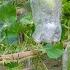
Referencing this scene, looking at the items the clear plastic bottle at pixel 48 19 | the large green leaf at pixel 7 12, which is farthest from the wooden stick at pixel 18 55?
the large green leaf at pixel 7 12

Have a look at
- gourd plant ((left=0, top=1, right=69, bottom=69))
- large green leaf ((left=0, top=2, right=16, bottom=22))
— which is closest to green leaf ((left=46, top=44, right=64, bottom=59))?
gourd plant ((left=0, top=1, right=69, bottom=69))

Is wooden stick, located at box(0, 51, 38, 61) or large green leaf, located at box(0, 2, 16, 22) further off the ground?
large green leaf, located at box(0, 2, 16, 22)

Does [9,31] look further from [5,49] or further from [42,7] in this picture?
[42,7]

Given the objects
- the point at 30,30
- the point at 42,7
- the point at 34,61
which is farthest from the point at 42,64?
the point at 42,7

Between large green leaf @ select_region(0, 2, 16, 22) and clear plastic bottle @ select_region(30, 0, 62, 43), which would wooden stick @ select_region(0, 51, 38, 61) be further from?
large green leaf @ select_region(0, 2, 16, 22)

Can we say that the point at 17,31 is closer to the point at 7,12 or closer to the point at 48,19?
the point at 7,12

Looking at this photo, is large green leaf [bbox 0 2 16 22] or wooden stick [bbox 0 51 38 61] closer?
wooden stick [bbox 0 51 38 61]

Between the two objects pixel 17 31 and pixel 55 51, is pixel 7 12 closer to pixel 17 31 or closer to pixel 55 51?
pixel 17 31

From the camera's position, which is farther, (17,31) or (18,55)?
(17,31)

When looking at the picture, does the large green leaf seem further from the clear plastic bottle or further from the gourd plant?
the clear plastic bottle

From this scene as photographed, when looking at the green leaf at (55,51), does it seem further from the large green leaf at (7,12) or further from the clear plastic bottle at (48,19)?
the large green leaf at (7,12)

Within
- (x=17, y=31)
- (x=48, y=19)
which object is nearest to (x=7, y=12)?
(x=17, y=31)

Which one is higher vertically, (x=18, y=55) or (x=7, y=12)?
(x=7, y=12)
